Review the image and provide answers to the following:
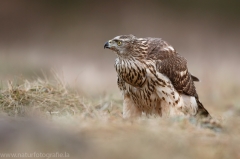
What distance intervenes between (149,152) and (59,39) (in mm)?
12178

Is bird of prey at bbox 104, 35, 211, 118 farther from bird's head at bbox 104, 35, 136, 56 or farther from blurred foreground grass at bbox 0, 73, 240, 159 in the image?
blurred foreground grass at bbox 0, 73, 240, 159

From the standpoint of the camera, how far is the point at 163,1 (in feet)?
61.3

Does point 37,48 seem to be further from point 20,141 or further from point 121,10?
point 20,141

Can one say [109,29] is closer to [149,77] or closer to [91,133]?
[149,77]

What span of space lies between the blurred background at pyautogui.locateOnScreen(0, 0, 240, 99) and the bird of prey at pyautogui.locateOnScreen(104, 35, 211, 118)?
258 inches

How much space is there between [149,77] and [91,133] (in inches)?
91.3

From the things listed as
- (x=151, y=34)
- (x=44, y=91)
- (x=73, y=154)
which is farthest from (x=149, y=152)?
(x=151, y=34)

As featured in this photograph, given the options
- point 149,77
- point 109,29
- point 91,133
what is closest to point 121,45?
point 149,77

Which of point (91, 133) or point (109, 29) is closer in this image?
point (91, 133)

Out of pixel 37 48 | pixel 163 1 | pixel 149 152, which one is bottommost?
pixel 149 152

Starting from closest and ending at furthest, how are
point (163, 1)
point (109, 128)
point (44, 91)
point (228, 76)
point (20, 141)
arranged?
1. point (20, 141)
2. point (109, 128)
3. point (44, 91)
4. point (228, 76)
5. point (163, 1)

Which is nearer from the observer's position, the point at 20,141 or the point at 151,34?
the point at 20,141

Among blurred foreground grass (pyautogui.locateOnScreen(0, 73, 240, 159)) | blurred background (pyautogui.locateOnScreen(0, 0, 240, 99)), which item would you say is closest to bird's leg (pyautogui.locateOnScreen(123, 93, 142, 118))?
blurred foreground grass (pyautogui.locateOnScreen(0, 73, 240, 159))

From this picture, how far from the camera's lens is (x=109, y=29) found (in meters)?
17.7
